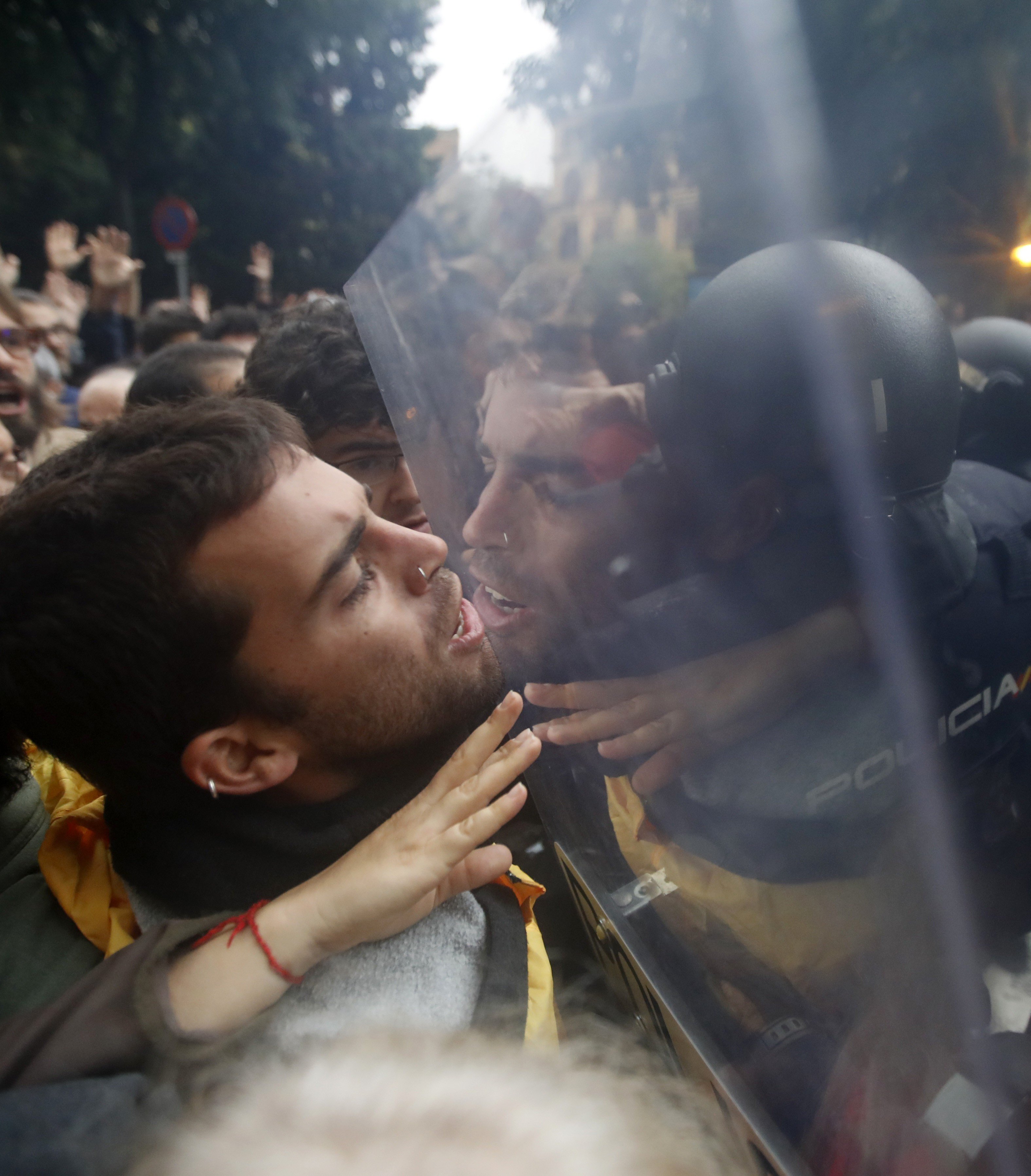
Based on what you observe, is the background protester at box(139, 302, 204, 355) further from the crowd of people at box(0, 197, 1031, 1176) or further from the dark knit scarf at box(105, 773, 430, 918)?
the dark knit scarf at box(105, 773, 430, 918)

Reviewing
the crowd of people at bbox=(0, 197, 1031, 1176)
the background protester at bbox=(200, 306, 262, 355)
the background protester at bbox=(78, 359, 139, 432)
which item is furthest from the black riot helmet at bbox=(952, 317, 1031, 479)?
the background protester at bbox=(78, 359, 139, 432)

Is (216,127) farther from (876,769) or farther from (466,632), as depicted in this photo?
(876,769)

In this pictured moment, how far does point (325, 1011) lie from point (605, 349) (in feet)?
3.29

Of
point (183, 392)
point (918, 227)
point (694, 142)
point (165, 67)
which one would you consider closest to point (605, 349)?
point (694, 142)

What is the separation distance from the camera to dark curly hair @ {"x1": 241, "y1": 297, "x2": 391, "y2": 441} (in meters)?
2.08

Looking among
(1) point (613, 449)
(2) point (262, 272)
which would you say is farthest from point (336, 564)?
(2) point (262, 272)

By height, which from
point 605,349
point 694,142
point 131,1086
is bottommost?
point 131,1086

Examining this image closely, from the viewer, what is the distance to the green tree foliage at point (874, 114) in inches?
29.0

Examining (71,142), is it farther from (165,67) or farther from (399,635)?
(399,635)

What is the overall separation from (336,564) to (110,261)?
4.93 m

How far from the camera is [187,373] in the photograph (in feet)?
9.05

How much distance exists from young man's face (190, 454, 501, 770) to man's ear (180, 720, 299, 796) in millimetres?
41

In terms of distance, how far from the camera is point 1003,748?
868 millimetres

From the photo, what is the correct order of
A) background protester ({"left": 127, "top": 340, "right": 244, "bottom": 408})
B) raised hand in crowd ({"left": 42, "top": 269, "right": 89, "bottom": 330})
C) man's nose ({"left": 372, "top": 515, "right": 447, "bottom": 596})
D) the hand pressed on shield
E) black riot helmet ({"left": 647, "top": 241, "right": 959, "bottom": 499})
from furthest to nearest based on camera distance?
1. raised hand in crowd ({"left": 42, "top": 269, "right": 89, "bottom": 330})
2. background protester ({"left": 127, "top": 340, "right": 244, "bottom": 408})
3. man's nose ({"left": 372, "top": 515, "right": 447, "bottom": 596})
4. the hand pressed on shield
5. black riot helmet ({"left": 647, "top": 241, "right": 959, "bottom": 499})
